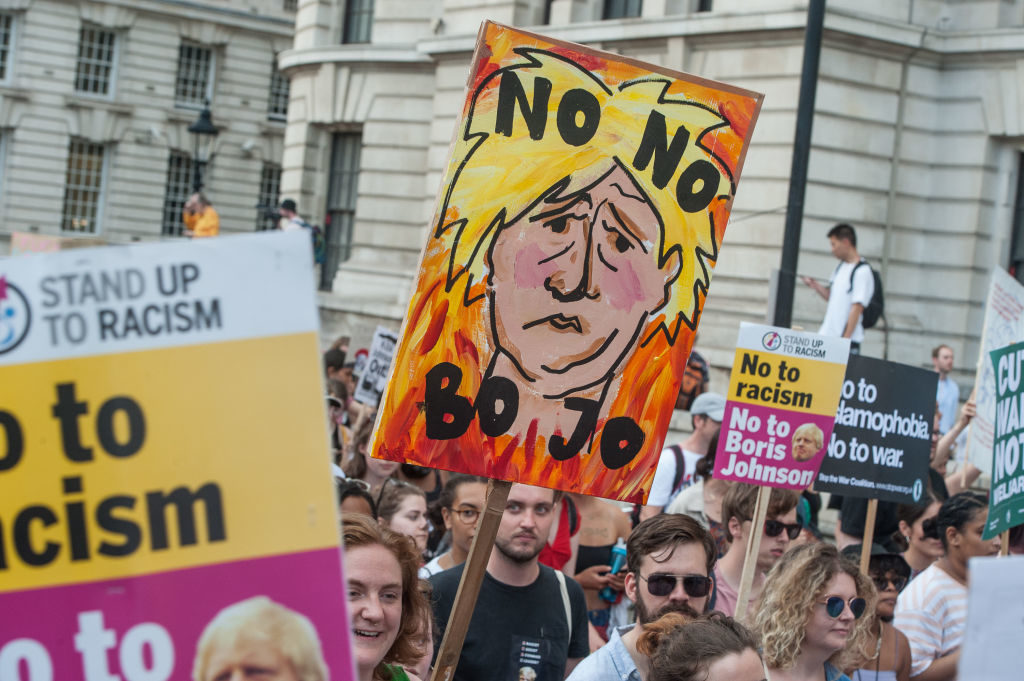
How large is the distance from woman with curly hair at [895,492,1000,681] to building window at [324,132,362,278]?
19822mm

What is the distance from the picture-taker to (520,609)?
4926 millimetres

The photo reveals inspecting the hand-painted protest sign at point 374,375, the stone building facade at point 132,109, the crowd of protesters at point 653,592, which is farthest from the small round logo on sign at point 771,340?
the stone building facade at point 132,109

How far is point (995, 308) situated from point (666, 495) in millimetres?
2096

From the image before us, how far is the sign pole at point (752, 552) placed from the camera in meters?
5.52

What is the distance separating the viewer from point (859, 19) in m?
15.8

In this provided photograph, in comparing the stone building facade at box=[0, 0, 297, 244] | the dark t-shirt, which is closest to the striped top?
Result: the dark t-shirt

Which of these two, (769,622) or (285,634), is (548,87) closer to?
(769,622)

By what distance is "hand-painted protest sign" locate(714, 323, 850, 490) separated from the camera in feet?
20.8

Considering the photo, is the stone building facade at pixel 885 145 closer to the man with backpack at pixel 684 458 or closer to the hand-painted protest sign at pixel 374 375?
the hand-painted protest sign at pixel 374 375

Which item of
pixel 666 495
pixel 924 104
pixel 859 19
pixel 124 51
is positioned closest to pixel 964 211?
pixel 924 104

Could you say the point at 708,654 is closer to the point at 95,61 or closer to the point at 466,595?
the point at 466,595

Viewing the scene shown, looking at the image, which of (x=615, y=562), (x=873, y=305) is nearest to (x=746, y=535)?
(x=615, y=562)

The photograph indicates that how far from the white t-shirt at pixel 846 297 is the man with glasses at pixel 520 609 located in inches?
295

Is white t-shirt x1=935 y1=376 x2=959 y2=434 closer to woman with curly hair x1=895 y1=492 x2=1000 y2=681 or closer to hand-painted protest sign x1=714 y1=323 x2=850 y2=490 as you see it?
hand-painted protest sign x1=714 y1=323 x2=850 y2=490
